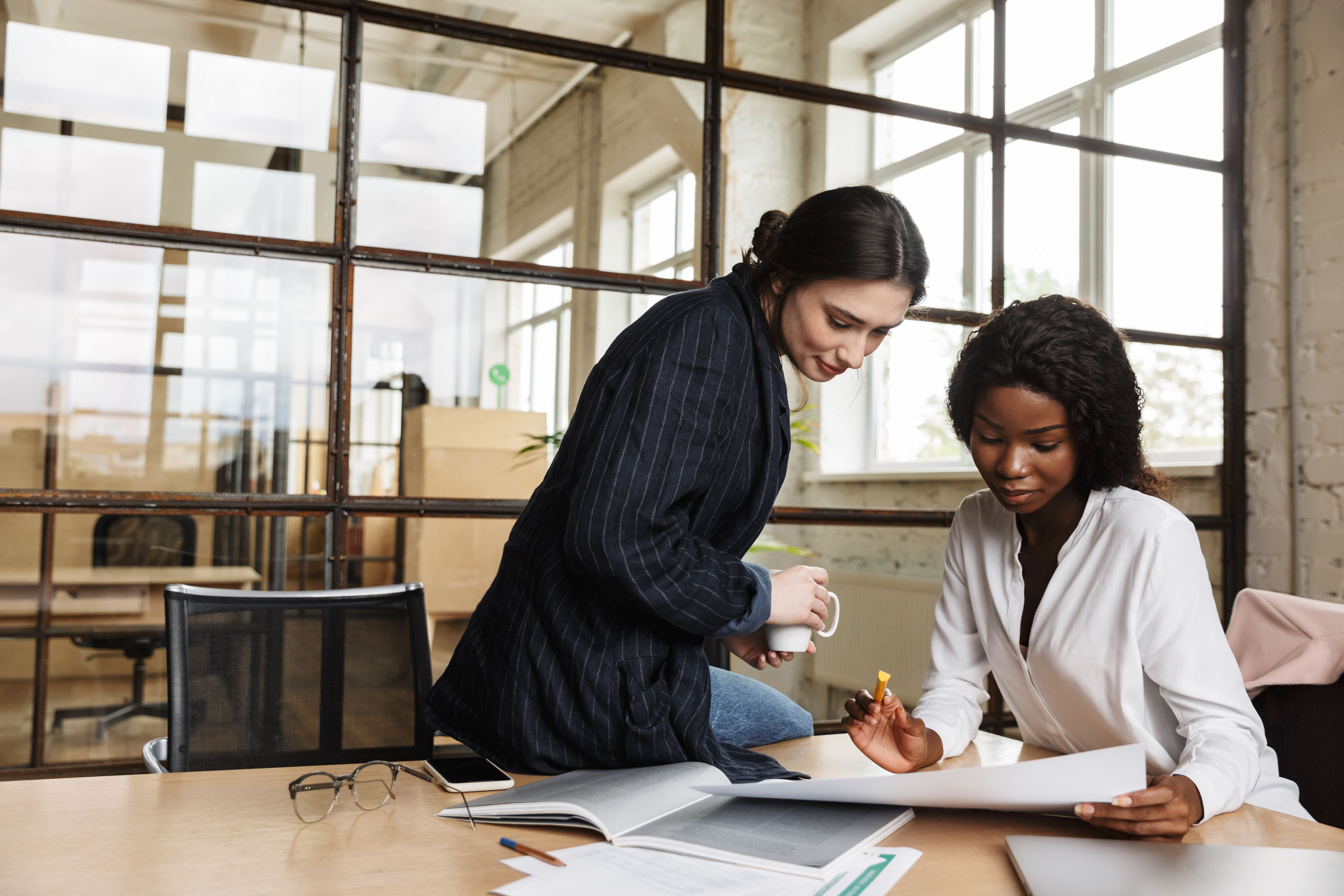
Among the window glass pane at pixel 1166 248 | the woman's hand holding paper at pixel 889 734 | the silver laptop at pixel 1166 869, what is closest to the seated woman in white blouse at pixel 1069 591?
the woman's hand holding paper at pixel 889 734

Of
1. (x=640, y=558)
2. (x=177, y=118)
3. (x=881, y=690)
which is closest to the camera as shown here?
(x=640, y=558)

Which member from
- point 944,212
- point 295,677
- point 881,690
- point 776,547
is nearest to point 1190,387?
point 944,212

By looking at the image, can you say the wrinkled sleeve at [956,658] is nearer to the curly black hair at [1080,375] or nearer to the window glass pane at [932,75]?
the curly black hair at [1080,375]

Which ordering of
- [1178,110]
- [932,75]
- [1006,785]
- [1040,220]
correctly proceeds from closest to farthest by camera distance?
[1006,785], [932,75], [1040,220], [1178,110]

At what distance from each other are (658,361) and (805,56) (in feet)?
6.10

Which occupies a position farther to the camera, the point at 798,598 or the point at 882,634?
the point at 882,634

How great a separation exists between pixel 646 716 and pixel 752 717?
0.39m

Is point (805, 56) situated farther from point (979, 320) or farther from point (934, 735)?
point (934, 735)

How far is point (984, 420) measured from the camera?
4.54 feet

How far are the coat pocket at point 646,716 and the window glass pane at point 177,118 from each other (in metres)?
1.42

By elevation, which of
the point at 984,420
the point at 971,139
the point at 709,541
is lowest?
the point at 709,541

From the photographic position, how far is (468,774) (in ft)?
3.35

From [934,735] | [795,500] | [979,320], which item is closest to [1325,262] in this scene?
[979,320]

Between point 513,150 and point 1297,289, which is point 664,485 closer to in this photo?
point 513,150
